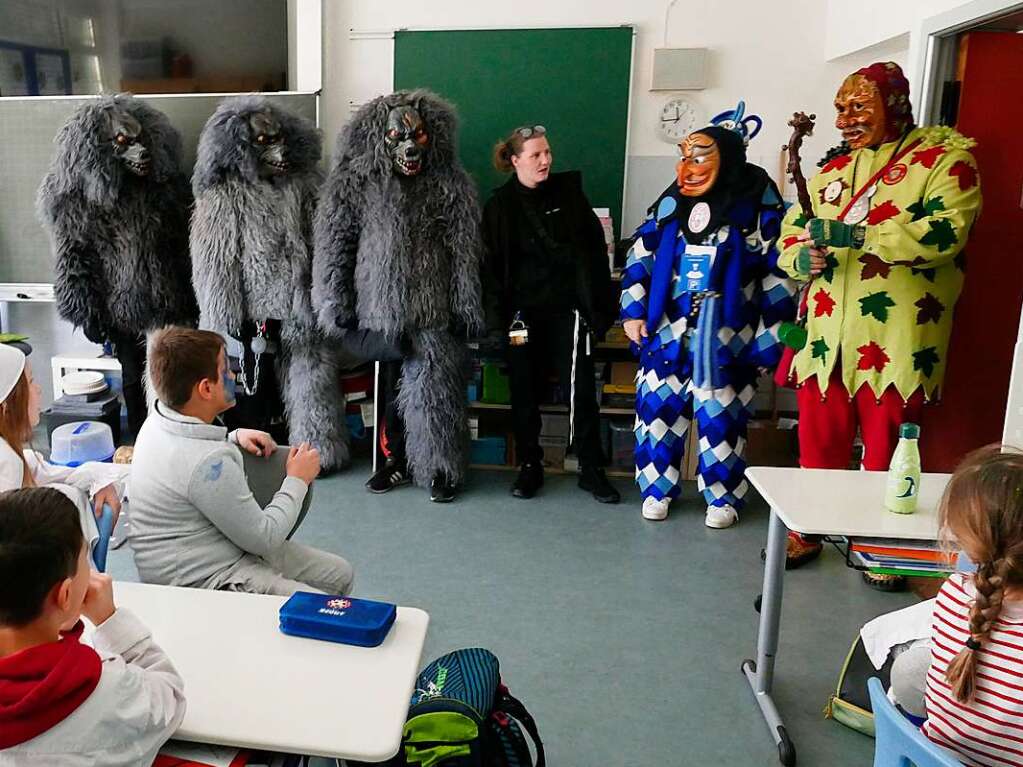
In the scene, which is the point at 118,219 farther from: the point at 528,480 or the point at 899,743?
the point at 899,743

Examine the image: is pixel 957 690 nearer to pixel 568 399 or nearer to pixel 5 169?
pixel 568 399

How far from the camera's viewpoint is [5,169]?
4.23 m

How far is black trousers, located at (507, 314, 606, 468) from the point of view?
143 inches

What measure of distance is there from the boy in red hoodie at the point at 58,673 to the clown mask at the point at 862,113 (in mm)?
2476

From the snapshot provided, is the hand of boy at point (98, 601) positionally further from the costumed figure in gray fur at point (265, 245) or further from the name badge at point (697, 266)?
the costumed figure in gray fur at point (265, 245)

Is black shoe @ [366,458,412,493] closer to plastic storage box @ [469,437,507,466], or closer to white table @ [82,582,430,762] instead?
plastic storage box @ [469,437,507,466]

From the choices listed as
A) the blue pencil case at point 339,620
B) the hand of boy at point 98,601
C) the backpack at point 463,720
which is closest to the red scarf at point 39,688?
the hand of boy at point 98,601

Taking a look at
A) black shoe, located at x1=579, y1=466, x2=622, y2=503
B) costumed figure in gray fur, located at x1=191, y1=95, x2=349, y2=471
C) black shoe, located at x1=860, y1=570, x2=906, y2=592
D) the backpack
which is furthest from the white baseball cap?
black shoe, located at x1=860, y1=570, x2=906, y2=592

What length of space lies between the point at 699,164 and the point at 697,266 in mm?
384

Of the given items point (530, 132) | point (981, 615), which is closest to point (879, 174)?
point (530, 132)

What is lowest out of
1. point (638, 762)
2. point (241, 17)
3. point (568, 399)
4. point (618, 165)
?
point (638, 762)

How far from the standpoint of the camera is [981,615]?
3.79ft

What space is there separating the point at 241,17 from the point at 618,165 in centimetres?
206

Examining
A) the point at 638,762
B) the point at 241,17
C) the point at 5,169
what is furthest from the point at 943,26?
the point at 5,169
